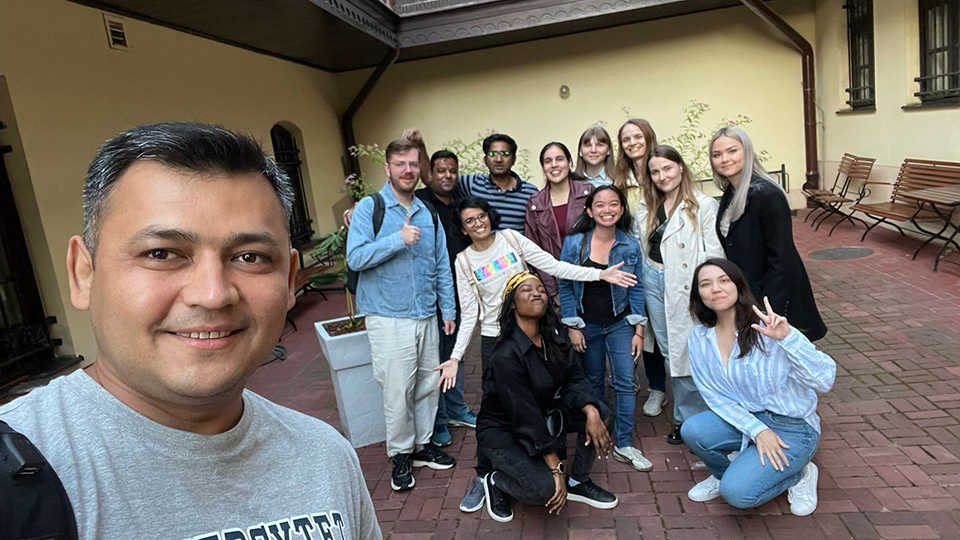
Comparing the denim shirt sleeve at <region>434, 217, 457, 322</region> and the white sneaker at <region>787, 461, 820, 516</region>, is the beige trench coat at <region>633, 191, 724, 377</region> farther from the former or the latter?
the denim shirt sleeve at <region>434, 217, 457, 322</region>

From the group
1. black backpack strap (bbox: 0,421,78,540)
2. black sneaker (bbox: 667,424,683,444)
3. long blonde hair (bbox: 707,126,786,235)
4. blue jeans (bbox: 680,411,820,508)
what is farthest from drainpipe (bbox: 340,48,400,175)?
black backpack strap (bbox: 0,421,78,540)

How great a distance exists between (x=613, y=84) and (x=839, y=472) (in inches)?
340

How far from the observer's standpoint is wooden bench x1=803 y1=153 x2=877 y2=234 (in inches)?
348

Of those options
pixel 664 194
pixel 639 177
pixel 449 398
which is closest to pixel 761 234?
pixel 664 194

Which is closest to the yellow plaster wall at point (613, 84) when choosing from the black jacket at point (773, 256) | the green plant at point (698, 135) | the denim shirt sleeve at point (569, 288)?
the green plant at point (698, 135)

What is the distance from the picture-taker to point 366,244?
11.4 feet

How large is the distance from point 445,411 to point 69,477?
11.7 feet

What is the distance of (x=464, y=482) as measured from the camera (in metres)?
3.57

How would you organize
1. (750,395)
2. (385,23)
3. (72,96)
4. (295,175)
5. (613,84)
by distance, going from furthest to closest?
(613,84), (295,175), (385,23), (72,96), (750,395)

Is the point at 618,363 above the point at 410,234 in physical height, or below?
below

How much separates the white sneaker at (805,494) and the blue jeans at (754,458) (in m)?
0.03

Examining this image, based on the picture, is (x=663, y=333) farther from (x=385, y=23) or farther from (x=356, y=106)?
(x=356, y=106)

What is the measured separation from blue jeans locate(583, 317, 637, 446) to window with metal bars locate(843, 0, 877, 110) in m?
7.69

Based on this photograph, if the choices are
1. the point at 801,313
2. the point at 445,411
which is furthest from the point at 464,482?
the point at 801,313
